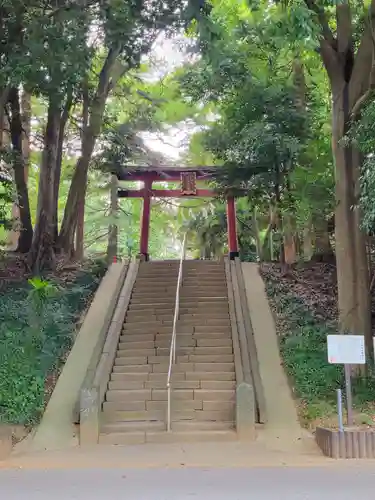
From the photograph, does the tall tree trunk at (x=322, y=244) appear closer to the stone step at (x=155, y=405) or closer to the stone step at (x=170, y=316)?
the stone step at (x=170, y=316)

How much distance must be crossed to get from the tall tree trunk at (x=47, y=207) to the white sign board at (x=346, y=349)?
366 inches

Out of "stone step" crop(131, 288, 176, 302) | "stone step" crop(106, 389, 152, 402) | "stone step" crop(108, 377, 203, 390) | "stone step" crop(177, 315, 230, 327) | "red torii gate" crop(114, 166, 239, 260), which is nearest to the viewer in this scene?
"stone step" crop(106, 389, 152, 402)

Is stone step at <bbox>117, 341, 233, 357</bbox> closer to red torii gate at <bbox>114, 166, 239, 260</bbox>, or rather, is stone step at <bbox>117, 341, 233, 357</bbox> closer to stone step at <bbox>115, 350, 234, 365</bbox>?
stone step at <bbox>115, 350, 234, 365</bbox>

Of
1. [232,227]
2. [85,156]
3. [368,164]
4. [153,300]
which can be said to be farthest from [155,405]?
[232,227]

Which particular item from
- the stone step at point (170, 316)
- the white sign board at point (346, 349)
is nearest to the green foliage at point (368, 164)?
the white sign board at point (346, 349)

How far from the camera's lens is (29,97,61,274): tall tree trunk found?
50.2ft

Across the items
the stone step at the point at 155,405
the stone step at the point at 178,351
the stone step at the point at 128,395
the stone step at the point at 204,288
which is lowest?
the stone step at the point at 155,405

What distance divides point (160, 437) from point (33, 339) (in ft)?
13.2

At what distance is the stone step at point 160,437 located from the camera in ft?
29.1

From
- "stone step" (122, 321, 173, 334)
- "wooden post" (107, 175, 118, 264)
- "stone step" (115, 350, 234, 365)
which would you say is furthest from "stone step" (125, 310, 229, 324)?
"wooden post" (107, 175, 118, 264)

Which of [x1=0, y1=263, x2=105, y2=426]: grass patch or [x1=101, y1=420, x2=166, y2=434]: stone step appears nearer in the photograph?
[x1=101, y1=420, x2=166, y2=434]: stone step

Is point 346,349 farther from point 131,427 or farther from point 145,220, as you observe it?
point 145,220

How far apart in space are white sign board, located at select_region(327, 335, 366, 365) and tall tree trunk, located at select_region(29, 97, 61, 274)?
9.29 metres

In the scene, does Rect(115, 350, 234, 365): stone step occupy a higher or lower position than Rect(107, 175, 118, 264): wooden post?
A: lower
